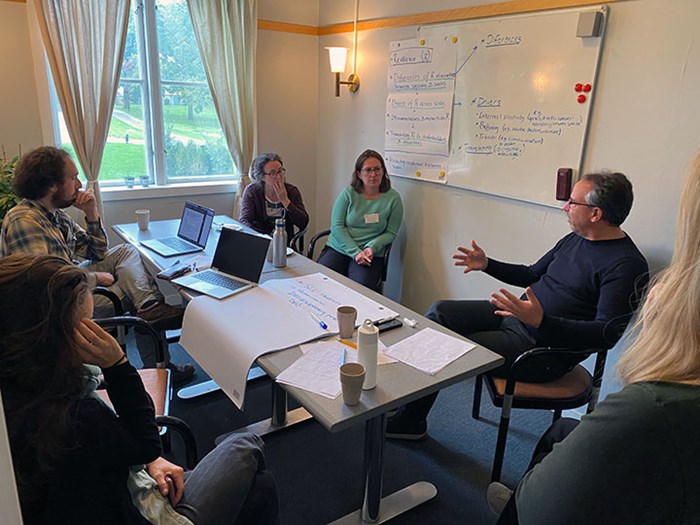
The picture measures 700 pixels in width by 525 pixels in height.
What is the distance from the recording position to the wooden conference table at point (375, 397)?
4.36 feet

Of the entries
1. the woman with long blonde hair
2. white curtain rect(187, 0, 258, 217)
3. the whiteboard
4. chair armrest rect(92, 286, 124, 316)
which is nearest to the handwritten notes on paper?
the whiteboard

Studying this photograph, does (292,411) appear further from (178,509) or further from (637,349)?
(637,349)

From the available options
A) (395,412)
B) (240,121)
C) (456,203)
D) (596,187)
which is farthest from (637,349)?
(240,121)

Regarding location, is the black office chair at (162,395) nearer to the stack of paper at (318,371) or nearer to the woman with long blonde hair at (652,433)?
the stack of paper at (318,371)

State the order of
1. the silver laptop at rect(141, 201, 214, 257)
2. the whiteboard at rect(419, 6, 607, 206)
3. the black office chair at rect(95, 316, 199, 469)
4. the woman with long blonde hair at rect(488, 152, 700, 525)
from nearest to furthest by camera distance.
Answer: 1. the woman with long blonde hair at rect(488, 152, 700, 525)
2. the black office chair at rect(95, 316, 199, 469)
3. the whiteboard at rect(419, 6, 607, 206)
4. the silver laptop at rect(141, 201, 214, 257)

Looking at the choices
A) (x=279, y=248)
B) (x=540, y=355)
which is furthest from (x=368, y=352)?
(x=279, y=248)

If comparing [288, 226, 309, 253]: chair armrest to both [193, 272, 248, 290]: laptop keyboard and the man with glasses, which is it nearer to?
[193, 272, 248, 290]: laptop keyboard

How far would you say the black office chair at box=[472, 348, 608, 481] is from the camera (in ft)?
6.05

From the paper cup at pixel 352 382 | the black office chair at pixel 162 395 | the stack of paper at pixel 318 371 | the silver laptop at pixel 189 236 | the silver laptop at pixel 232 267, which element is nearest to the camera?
the paper cup at pixel 352 382

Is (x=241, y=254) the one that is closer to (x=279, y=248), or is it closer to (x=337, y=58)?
(x=279, y=248)

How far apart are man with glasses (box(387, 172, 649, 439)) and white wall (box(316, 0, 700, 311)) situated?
181 millimetres

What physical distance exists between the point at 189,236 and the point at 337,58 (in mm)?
1819

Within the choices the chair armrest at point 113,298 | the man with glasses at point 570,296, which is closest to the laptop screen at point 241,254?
the chair armrest at point 113,298

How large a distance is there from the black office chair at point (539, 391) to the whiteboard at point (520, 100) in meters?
0.88
